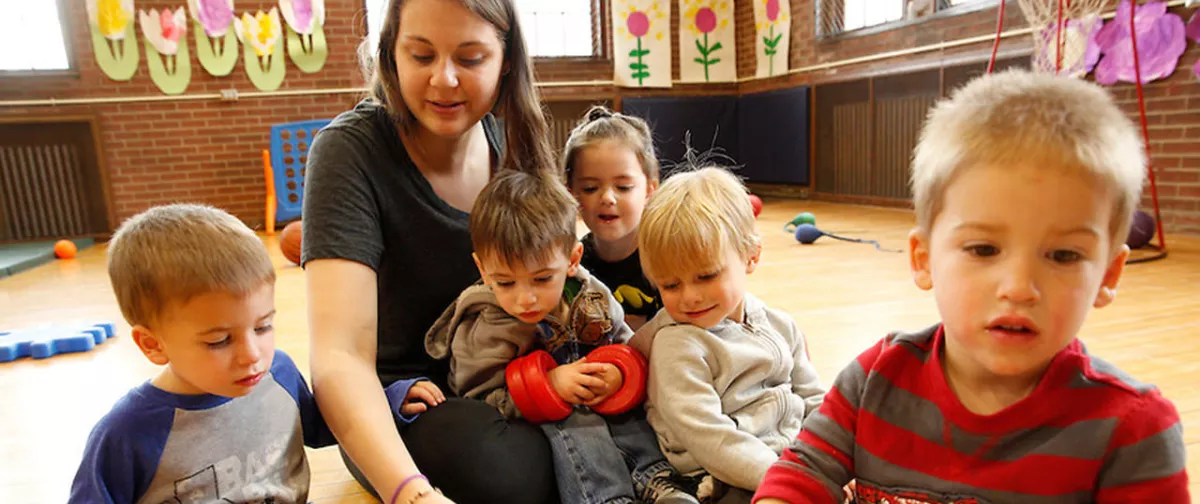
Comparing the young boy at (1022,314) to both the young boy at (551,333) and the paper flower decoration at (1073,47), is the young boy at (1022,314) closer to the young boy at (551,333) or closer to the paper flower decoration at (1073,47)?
the young boy at (551,333)

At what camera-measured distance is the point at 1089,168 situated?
636mm

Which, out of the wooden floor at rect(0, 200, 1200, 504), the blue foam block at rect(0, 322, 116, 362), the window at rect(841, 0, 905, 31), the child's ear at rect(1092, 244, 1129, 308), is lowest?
the wooden floor at rect(0, 200, 1200, 504)

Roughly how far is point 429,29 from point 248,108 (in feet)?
14.9

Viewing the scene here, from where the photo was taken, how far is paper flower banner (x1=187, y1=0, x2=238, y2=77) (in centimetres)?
480

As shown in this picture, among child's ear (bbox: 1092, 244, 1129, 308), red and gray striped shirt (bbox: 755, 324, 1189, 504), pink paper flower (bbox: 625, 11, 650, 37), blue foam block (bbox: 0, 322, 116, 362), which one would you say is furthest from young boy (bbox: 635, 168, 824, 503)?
pink paper flower (bbox: 625, 11, 650, 37)

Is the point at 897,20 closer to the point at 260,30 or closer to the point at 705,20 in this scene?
the point at 705,20

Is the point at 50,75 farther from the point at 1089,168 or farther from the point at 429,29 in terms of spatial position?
the point at 1089,168

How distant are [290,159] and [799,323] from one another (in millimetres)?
3824

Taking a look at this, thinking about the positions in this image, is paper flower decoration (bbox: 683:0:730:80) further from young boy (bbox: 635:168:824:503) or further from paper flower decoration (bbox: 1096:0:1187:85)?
young boy (bbox: 635:168:824:503)

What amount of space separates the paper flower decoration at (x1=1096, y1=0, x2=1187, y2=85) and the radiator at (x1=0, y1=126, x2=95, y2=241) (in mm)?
5873

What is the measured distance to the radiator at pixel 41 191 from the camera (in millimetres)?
4711

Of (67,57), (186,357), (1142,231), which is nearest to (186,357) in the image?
(186,357)

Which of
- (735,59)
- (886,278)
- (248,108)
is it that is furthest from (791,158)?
(248,108)

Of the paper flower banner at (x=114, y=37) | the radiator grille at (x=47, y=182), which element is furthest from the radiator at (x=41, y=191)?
the paper flower banner at (x=114, y=37)
